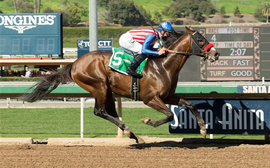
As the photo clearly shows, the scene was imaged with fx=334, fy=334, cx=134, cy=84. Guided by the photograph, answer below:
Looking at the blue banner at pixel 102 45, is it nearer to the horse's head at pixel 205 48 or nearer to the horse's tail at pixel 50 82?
the horse's tail at pixel 50 82

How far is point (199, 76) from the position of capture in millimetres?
11664

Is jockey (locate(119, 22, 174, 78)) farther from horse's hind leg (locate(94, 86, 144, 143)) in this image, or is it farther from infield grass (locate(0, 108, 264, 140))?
infield grass (locate(0, 108, 264, 140))

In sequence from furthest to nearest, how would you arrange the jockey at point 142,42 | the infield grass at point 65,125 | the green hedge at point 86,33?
1. the green hedge at point 86,33
2. the infield grass at point 65,125
3. the jockey at point 142,42

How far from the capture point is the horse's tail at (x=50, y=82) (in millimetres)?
4965

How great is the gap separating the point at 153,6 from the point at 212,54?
79.9 metres

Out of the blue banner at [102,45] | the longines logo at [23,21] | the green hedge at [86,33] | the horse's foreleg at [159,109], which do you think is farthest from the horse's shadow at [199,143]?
the green hedge at [86,33]

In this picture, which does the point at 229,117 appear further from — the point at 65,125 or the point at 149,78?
the point at 65,125

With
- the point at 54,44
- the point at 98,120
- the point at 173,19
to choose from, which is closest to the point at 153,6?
the point at 173,19

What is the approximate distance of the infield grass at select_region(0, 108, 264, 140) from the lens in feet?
22.7

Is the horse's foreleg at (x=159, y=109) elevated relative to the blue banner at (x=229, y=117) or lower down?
elevated

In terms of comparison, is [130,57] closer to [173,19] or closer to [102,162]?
[102,162]

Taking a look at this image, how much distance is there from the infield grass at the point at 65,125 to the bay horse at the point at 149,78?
2.14 metres

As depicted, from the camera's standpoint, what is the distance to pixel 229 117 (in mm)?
5180

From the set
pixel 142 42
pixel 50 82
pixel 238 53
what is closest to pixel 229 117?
pixel 142 42
